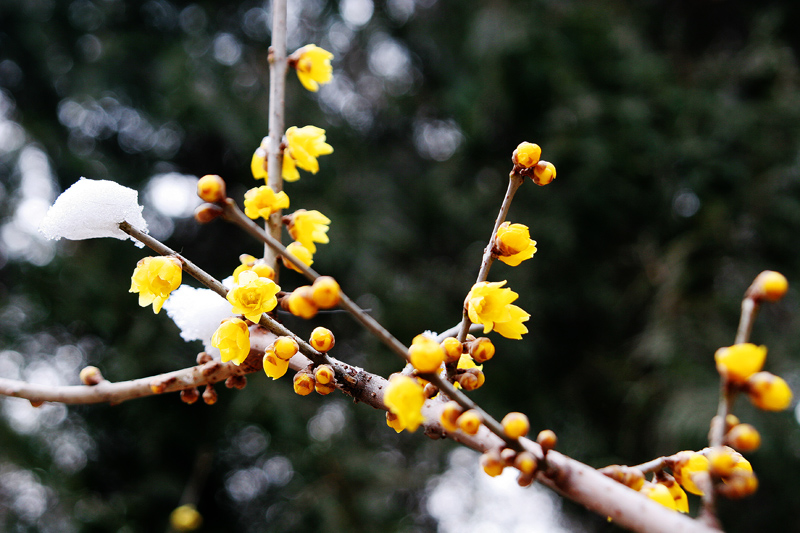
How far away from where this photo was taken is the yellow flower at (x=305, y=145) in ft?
2.06

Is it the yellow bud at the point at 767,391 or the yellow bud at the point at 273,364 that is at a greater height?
the yellow bud at the point at 767,391

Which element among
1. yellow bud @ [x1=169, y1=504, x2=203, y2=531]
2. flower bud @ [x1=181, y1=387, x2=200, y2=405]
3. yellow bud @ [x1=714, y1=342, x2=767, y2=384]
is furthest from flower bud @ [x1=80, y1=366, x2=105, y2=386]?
yellow bud @ [x1=169, y1=504, x2=203, y2=531]

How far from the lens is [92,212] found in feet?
1.36

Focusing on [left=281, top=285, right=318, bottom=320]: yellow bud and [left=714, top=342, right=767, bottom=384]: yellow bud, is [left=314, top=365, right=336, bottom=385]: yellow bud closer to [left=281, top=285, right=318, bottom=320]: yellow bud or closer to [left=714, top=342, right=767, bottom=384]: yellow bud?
[left=281, top=285, right=318, bottom=320]: yellow bud

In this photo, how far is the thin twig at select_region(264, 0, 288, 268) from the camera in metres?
0.58

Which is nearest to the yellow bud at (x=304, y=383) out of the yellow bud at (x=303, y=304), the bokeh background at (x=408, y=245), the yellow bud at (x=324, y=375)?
the yellow bud at (x=324, y=375)

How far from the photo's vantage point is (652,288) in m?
2.23

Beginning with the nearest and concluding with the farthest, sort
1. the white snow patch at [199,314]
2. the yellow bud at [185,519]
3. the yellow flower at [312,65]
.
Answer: the white snow patch at [199,314] < the yellow flower at [312,65] < the yellow bud at [185,519]

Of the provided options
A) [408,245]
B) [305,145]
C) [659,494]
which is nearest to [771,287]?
[659,494]

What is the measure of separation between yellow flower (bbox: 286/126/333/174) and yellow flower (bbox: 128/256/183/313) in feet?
0.79

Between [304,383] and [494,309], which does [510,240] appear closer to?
[494,309]

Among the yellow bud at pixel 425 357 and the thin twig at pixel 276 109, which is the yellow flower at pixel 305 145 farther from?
the yellow bud at pixel 425 357

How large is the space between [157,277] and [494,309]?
30 centimetres

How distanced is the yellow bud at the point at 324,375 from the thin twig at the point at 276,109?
0.16m
